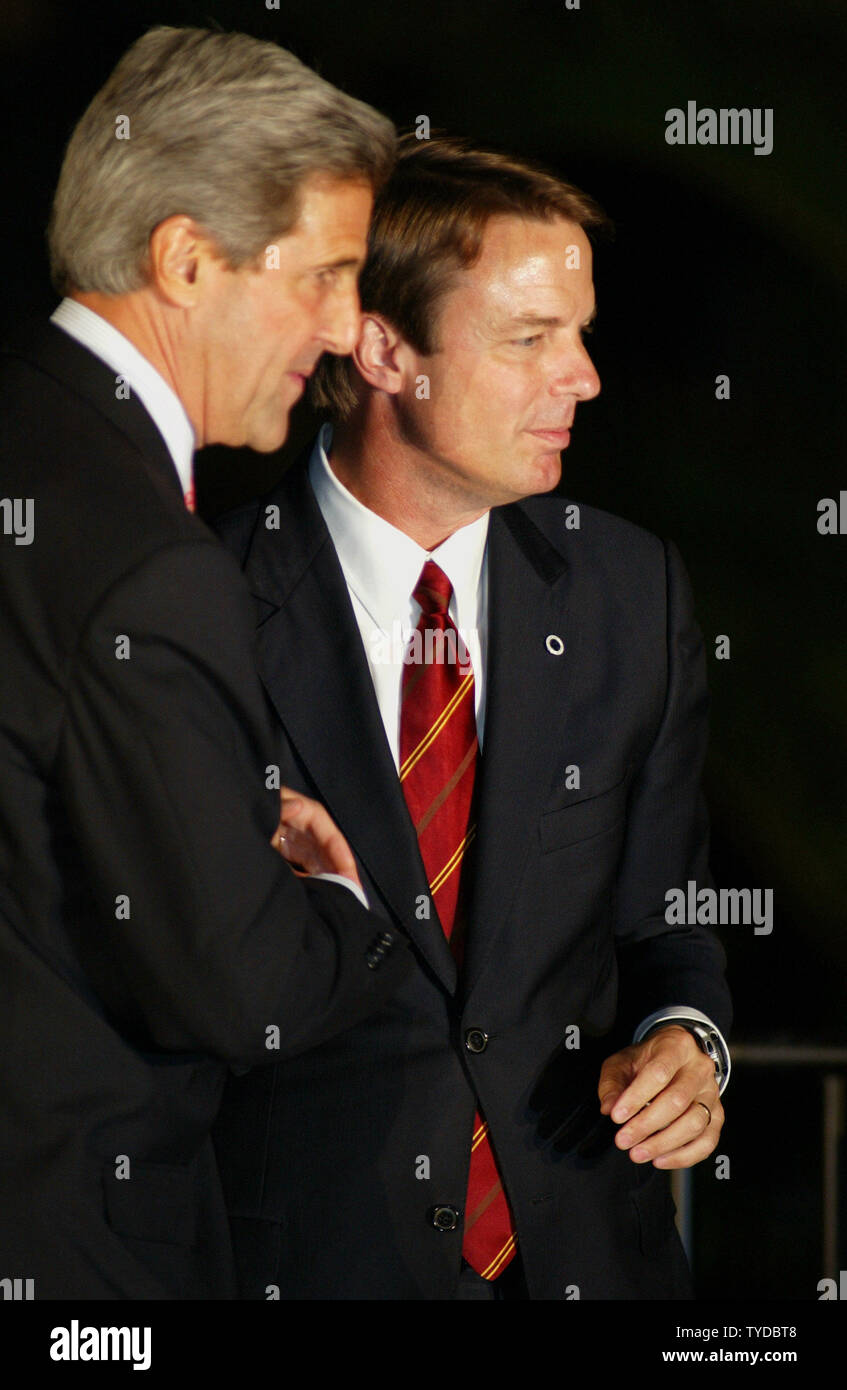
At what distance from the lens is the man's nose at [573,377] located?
6.85 ft

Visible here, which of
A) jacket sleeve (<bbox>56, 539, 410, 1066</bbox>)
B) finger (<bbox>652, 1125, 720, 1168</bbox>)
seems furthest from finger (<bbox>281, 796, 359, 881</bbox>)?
finger (<bbox>652, 1125, 720, 1168</bbox>)

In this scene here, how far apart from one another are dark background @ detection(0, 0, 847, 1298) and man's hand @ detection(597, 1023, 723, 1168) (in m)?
0.91

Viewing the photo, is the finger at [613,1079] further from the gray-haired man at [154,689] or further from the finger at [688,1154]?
the gray-haired man at [154,689]

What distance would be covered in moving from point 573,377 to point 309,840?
0.76 m

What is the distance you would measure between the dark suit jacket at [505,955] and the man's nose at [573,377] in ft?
0.66

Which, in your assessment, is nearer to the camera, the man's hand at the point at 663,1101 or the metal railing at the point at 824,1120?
the man's hand at the point at 663,1101

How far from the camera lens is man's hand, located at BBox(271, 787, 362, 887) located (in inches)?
65.6

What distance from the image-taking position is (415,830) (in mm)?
1897

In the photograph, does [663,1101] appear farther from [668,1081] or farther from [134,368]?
[134,368]

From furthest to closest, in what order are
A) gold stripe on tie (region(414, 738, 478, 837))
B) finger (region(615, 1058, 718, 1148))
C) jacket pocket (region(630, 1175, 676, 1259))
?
jacket pocket (region(630, 1175, 676, 1259)) < gold stripe on tie (region(414, 738, 478, 837)) < finger (region(615, 1058, 718, 1148))

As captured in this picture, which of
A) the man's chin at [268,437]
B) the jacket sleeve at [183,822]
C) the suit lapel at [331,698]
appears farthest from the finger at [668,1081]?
the man's chin at [268,437]

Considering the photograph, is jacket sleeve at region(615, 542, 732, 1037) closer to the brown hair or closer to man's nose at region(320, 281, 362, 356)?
the brown hair

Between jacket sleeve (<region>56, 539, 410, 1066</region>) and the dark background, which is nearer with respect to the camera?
jacket sleeve (<region>56, 539, 410, 1066</region>)
